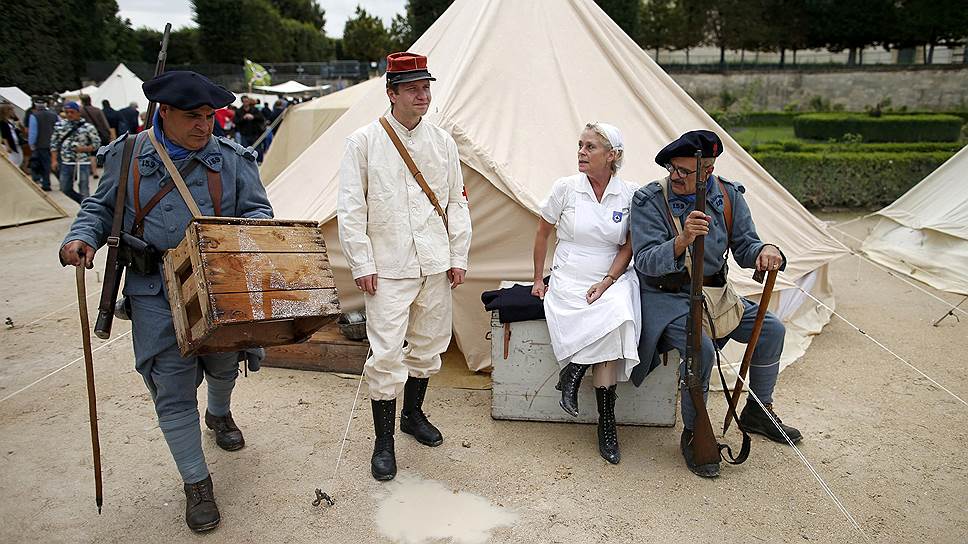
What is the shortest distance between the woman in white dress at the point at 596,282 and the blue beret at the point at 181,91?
1.67 m

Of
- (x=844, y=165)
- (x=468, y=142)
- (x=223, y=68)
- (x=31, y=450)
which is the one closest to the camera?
(x=31, y=450)

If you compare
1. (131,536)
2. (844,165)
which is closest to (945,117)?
(844,165)

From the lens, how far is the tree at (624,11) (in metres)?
31.0

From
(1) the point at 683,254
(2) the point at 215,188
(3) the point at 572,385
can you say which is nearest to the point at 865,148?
(1) the point at 683,254

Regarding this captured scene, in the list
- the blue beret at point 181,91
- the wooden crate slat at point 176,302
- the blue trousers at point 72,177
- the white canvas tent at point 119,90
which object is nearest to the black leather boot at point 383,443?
the wooden crate slat at point 176,302

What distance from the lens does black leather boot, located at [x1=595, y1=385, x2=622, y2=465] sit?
328cm

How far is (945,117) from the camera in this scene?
695 inches

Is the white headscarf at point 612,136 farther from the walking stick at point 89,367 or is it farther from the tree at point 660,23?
the tree at point 660,23

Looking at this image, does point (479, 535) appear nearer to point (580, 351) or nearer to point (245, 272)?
point (580, 351)

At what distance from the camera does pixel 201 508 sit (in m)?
2.70

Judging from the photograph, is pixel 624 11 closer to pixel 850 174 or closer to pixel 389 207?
pixel 850 174

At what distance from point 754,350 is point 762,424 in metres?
0.45

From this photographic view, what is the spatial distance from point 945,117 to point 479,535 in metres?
19.8

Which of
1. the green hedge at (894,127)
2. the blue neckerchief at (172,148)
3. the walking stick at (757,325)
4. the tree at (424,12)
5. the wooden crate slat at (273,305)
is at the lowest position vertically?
the green hedge at (894,127)
